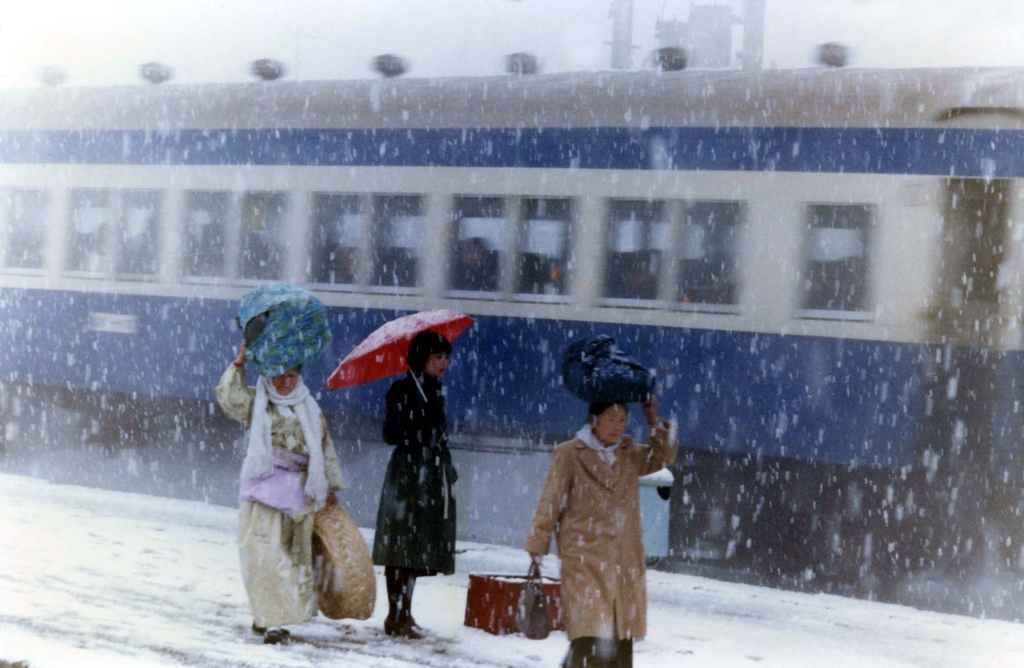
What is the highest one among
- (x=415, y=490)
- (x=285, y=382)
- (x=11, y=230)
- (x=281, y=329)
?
(x=11, y=230)

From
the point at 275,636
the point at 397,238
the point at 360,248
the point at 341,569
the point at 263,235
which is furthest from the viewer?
the point at 263,235

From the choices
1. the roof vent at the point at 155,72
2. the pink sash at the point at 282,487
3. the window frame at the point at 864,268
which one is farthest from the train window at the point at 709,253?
the roof vent at the point at 155,72

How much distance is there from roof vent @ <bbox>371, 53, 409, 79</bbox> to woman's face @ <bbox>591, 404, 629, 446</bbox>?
5.71 metres

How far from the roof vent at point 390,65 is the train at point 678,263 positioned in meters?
0.43

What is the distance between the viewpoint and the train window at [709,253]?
8328 millimetres

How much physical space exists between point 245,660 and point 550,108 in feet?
16.1

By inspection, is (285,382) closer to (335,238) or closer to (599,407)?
(599,407)

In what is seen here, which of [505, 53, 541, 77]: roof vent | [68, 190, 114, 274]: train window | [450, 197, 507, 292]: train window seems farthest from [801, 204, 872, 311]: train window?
[68, 190, 114, 274]: train window

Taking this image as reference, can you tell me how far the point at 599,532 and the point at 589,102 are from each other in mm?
4775

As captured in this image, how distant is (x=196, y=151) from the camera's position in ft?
32.5

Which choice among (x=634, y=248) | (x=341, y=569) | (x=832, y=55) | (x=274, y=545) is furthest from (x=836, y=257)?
(x=274, y=545)

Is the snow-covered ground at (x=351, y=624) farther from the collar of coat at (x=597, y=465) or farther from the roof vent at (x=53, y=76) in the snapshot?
the roof vent at (x=53, y=76)

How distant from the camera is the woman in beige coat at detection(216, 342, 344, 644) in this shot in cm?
534

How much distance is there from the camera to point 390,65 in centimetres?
977
